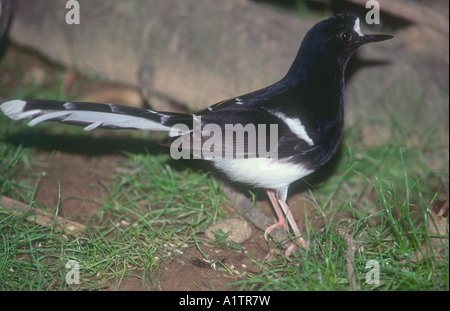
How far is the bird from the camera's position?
113 inches

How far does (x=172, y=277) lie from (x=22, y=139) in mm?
2130

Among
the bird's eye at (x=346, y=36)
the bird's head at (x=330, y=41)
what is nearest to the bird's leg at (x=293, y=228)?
the bird's head at (x=330, y=41)

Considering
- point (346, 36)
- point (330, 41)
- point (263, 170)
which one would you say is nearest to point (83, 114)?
point (263, 170)

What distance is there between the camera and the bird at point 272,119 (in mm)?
2871

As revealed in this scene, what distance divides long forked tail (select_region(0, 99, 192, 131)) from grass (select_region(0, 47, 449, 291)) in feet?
2.36

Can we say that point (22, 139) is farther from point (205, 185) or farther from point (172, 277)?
point (172, 277)

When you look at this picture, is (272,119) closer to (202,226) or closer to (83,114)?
(202,226)

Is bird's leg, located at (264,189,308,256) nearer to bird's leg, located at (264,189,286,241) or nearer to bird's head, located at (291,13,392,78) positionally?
bird's leg, located at (264,189,286,241)

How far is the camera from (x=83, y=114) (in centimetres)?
286

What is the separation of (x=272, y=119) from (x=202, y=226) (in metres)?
0.94

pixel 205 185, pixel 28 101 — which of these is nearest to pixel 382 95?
pixel 205 185

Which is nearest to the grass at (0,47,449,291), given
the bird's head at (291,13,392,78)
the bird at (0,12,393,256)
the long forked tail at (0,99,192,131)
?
the bird at (0,12,393,256)

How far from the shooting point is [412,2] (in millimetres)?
4414
